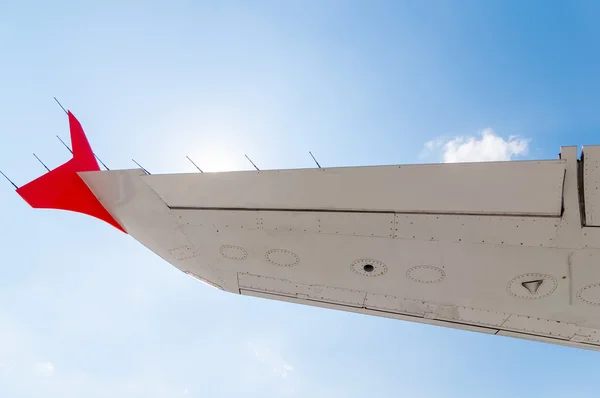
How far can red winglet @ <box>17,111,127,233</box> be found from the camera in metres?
5.44

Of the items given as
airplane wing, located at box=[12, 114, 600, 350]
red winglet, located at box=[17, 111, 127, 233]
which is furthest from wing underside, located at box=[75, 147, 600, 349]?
red winglet, located at box=[17, 111, 127, 233]

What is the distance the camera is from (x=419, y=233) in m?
4.95

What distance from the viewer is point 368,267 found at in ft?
19.0

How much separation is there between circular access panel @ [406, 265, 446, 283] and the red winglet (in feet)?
16.9

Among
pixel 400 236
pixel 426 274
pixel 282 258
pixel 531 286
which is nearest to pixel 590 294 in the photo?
pixel 531 286

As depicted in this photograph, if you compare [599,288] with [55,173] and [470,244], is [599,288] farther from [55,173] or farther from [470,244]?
[55,173]

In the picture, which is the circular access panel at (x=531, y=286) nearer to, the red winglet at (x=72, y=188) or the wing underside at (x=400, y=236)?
the wing underside at (x=400, y=236)

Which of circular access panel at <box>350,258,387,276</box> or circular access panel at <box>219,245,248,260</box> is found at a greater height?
circular access panel at <box>350,258,387,276</box>

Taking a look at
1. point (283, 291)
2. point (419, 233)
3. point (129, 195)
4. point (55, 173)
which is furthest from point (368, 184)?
point (55, 173)

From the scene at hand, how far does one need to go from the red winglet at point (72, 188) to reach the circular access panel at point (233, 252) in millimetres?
1944

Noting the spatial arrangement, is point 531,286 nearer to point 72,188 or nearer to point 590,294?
point 590,294

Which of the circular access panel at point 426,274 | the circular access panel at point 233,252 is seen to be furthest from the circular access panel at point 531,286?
the circular access panel at point 233,252

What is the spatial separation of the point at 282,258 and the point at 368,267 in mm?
1450

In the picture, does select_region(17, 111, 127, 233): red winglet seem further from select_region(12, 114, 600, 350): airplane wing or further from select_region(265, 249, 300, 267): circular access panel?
select_region(265, 249, 300, 267): circular access panel
